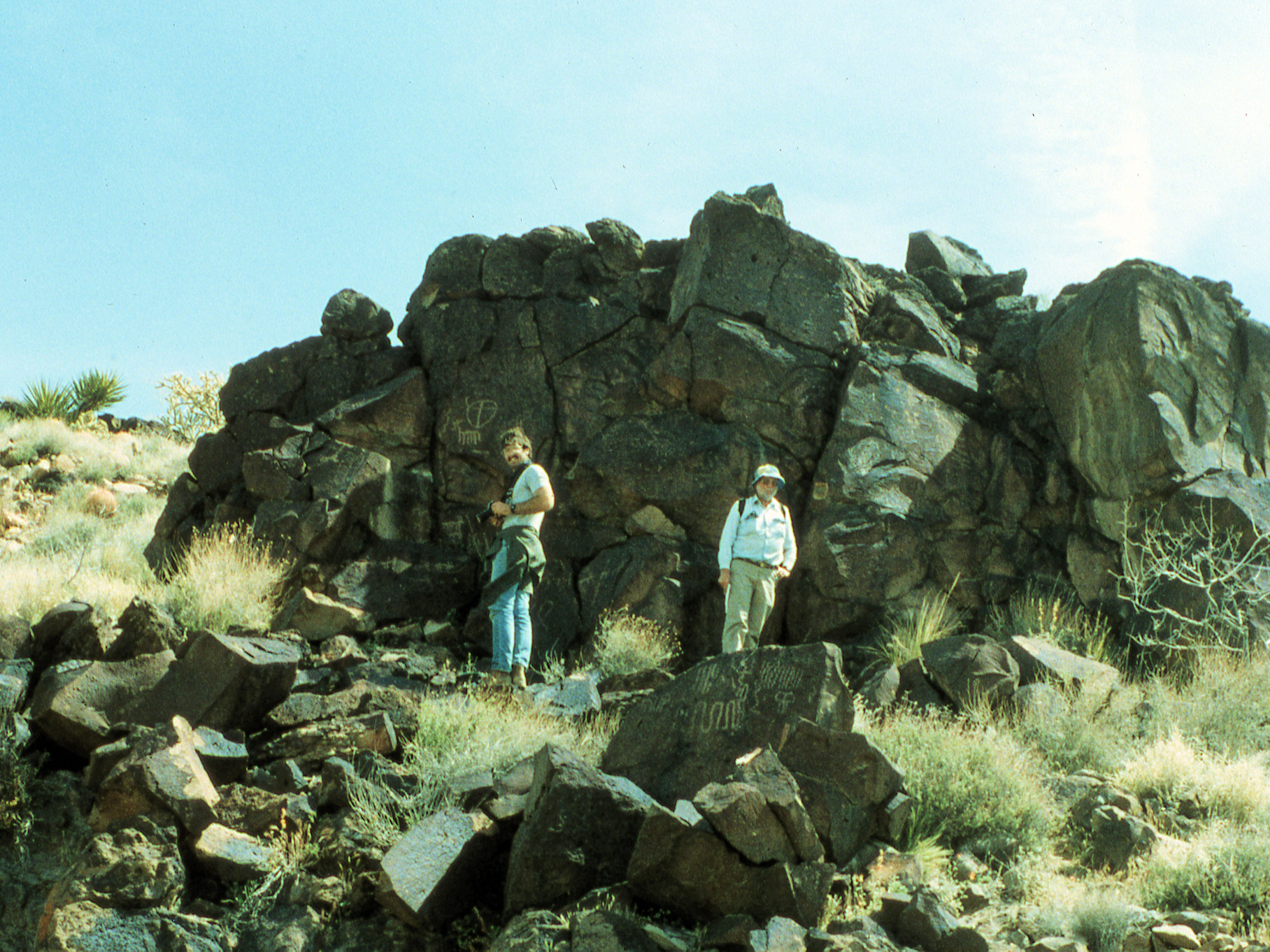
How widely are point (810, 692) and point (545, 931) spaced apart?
244 centimetres

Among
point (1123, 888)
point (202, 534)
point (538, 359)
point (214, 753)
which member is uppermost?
point (538, 359)

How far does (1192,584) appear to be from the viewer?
33.6 ft

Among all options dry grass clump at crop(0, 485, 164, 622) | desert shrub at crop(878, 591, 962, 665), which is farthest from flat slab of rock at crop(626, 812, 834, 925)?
dry grass clump at crop(0, 485, 164, 622)

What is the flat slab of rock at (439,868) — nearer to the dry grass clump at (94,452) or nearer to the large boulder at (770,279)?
the large boulder at (770,279)

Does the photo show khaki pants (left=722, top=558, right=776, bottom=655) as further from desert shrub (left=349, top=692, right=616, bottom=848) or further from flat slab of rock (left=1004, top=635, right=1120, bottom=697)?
flat slab of rock (left=1004, top=635, right=1120, bottom=697)

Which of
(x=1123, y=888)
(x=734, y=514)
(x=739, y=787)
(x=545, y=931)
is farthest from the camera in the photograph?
(x=734, y=514)

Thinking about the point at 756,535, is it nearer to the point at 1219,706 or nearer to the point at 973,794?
the point at 973,794

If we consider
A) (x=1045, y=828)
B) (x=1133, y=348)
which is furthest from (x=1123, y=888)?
(x=1133, y=348)

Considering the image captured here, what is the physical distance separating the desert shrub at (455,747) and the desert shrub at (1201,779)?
12.6 ft

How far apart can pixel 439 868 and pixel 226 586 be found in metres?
5.71

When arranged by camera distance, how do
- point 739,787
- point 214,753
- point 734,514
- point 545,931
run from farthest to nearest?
point 734,514 < point 214,753 < point 739,787 < point 545,931

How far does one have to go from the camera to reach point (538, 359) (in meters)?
12.6

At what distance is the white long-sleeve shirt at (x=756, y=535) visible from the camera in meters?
9.56

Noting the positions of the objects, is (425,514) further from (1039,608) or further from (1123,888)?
(1123,888)
